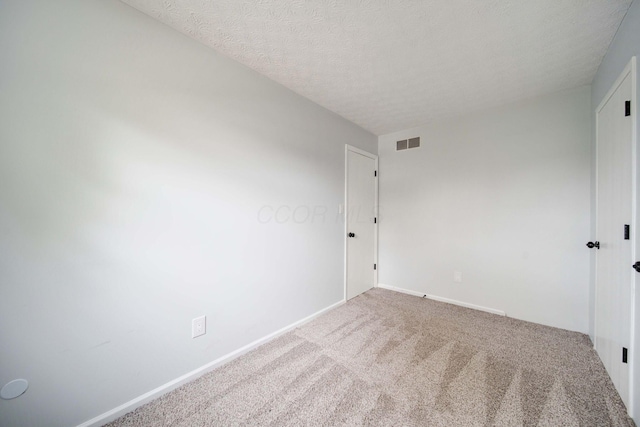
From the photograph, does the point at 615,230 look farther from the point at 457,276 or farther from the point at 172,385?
the point at 172,385

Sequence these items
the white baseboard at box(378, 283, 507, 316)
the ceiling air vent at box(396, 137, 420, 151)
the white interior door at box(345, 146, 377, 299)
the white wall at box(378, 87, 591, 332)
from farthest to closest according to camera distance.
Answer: the ceiling air vent at box(396, 137, 420, 151) < the white interior door at box(345, 146, 377, 299) < the white baseboard at box(378, 283, 507, 316) < the white wall at box(378, 87, 591, 332)

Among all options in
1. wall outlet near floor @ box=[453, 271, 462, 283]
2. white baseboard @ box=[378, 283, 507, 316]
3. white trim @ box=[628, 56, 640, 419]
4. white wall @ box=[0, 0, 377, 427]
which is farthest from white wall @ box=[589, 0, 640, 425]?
white wall @ box=[0, 0, 377, 427]

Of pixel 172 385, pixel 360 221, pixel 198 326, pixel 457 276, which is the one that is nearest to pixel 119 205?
pixel 198 326

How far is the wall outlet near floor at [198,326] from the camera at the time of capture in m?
1.63

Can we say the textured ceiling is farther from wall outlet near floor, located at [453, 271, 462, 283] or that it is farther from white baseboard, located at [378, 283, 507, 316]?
white baseboard, located at [378, 283, 507, 316]

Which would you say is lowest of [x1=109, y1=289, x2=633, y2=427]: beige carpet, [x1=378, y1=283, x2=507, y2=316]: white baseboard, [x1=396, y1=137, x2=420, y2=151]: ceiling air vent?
[x1=109, y1=289, x2=633, y2=427]: beige carpet

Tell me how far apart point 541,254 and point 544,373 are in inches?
49.9

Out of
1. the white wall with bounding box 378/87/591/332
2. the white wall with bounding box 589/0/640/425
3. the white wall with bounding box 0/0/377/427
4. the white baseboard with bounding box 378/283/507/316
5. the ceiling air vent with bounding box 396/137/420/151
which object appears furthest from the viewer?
the ceiling air vent with bounding box 396/137/420/151

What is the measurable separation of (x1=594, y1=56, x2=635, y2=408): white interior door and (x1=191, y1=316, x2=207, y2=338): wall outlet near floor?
272cm

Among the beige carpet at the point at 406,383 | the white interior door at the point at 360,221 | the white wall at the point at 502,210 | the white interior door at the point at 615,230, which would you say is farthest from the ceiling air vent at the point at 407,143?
the beige carpet at the point at 406,383

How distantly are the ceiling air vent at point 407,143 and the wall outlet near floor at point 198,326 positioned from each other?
10.7ft

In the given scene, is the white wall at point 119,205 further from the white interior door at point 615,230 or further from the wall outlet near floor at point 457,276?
the white interior door at point 615,230

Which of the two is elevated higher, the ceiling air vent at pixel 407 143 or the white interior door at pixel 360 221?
the ceiling air vent at pixel 407 143

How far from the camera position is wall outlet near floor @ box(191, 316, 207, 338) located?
163 centimetres
